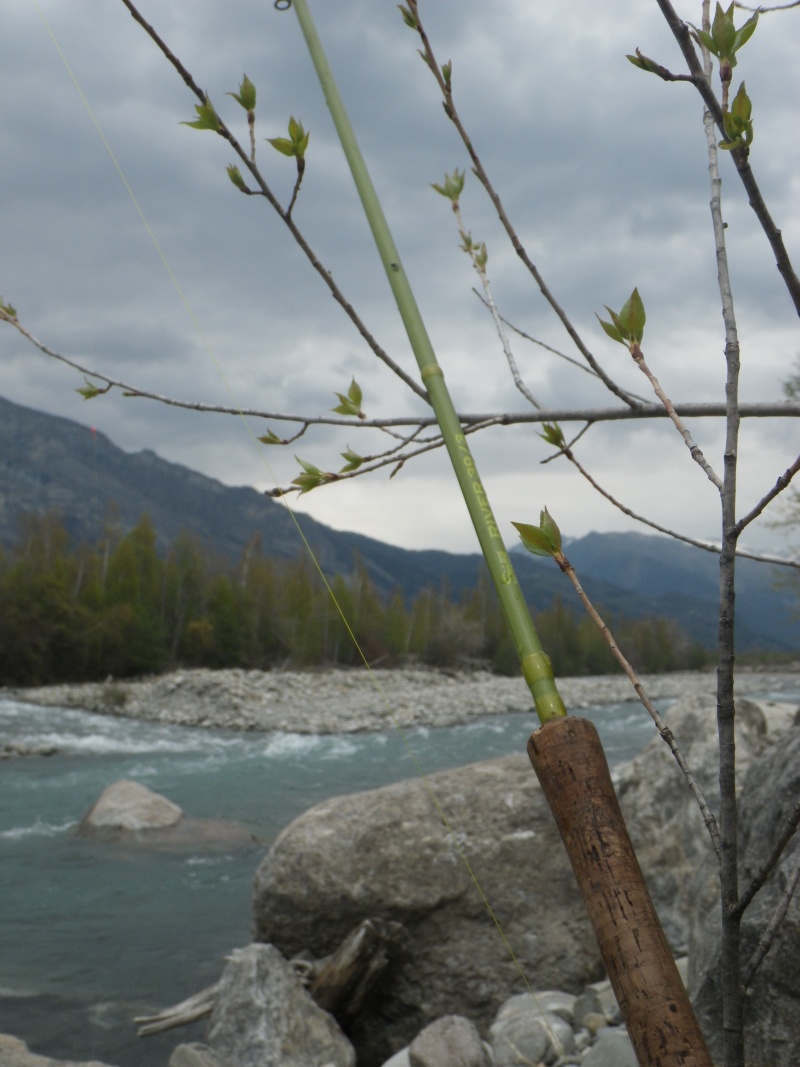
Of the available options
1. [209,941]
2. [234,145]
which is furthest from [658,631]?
[234,145]

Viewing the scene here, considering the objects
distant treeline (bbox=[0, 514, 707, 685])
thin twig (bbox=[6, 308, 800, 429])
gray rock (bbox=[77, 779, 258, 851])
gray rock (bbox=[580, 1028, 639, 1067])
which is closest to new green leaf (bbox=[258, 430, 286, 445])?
thin twig (bbox=[6, 308, 800, 429])

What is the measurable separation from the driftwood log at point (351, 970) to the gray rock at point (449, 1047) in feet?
2.20

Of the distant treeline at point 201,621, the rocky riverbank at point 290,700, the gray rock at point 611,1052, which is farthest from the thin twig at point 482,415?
the distant treeline at point 201,621

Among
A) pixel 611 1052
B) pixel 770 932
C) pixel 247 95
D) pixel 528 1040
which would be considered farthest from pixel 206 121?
pixel 528 1040

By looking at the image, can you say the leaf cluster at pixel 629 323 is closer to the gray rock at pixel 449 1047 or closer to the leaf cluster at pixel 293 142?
the leaf cluster at pixel 293 142

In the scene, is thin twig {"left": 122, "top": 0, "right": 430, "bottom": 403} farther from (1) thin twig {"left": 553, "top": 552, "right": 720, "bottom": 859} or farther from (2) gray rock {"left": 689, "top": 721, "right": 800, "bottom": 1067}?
(2) gray rock {"left": 689, "top": 721, "right": 800, "bottom": 1067}

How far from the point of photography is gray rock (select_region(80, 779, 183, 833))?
9.65 m

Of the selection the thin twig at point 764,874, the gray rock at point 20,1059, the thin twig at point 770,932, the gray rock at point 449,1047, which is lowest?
the gray rock at point 20,1059

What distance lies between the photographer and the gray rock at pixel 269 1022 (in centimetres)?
412

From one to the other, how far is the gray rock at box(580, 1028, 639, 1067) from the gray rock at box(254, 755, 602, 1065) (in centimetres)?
117

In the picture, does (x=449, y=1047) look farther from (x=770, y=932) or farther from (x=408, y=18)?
(x=408, y=18)

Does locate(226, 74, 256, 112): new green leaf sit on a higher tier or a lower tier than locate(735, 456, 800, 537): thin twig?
higher

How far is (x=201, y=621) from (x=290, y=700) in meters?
17.3

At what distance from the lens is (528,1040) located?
390cm
